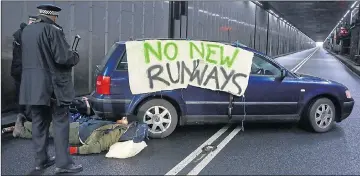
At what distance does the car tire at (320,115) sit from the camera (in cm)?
697

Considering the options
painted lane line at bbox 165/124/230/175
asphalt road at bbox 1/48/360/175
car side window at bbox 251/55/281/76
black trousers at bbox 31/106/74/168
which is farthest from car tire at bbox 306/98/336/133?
black trousers at bbox 31/106/74/168

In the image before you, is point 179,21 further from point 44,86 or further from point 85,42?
point 44,86

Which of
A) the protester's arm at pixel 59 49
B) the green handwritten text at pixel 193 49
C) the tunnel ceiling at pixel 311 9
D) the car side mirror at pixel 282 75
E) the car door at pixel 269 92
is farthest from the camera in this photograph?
the tunnel ceiling at pixel 311 9

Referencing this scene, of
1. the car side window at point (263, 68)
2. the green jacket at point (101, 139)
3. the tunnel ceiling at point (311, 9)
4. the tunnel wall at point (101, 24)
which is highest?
the tunnel ceiling at point (311, 9)

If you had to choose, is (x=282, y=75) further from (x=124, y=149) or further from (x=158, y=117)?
(x=124, y=149)

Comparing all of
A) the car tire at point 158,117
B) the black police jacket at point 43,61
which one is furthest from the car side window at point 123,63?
the black police jacket at point 43,61

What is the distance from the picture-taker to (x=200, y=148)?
5.90 meters

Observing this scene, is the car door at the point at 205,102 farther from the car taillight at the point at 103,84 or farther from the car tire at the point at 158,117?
the car taillight at the point at 103,84

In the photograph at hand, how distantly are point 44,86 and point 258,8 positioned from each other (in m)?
38.0

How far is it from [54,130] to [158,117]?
2.08 meters

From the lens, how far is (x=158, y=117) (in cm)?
640

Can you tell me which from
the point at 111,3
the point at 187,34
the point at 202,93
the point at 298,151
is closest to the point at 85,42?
the point at 111,3

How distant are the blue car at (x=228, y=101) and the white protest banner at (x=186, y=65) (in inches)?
3.9

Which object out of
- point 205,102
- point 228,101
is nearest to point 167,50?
point 205,102
